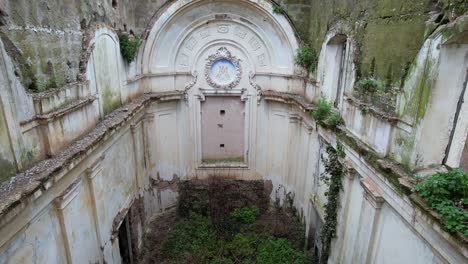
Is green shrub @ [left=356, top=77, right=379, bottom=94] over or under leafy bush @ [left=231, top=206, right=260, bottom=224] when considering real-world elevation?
over

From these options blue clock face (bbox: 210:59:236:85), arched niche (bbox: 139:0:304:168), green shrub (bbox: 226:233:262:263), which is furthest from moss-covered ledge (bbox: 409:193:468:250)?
blue clock face (bbox: 210:59:236:85)

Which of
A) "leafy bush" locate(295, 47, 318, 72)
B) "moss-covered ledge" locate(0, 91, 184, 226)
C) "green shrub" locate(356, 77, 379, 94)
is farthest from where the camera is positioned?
"leafy bush" locate(295, 47, 318, 72)

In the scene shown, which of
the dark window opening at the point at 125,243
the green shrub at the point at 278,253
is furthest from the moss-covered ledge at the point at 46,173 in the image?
the green shrub at the point at 278,253

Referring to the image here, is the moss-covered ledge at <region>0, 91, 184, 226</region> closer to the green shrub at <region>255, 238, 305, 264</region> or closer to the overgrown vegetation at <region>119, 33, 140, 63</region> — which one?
the overgrown vegetation at <region>119, 33, 140, 63</region>

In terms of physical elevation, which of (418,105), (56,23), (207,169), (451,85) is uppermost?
(56,23)

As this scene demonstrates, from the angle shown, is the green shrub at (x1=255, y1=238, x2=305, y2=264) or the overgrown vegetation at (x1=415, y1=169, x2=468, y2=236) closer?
the overgrown vegetation at (x1=415, y1=169, x2=468, y2=236)

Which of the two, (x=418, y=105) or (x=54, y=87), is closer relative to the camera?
(x=418, y=105)


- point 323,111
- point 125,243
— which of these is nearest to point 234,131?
point 323,111

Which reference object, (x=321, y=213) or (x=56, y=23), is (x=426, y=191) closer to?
(x=321, y=213)

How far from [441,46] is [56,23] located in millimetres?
5844

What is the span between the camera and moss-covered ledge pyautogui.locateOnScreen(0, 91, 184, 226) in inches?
137

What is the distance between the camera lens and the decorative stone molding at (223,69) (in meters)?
10.2

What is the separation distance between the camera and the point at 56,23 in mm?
5219

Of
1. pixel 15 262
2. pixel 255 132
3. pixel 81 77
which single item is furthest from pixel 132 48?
pixel 15 262
